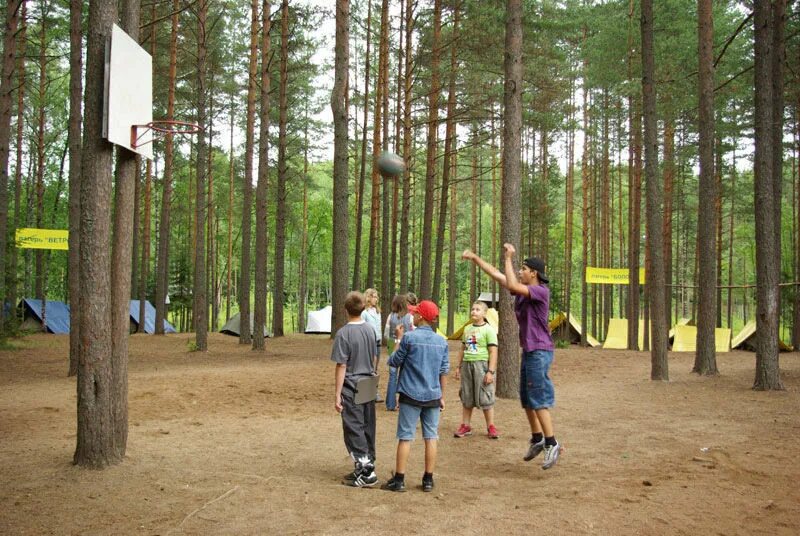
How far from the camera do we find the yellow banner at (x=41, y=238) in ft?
66.0

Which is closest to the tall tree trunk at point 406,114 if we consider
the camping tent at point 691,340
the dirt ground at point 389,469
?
the dirt ground at point 389,469

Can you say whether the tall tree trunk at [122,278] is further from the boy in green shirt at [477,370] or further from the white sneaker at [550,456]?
the white sneaker at [550,456]

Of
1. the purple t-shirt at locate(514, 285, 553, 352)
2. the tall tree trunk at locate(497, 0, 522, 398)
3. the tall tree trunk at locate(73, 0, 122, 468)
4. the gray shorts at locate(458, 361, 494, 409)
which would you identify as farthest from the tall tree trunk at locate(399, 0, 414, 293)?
the tall tree trunk at locate(73, 0, 122, 468)

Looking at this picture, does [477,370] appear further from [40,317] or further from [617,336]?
[40,317]

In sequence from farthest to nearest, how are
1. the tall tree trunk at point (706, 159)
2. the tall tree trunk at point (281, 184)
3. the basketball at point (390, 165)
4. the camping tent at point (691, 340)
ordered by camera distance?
1. the camping tent at point (691, 340)
2. the tall tree trunk at point (281, 184)
3. the tall tree trunk at point (706, 159)
4. the basketball at point (390, 165)

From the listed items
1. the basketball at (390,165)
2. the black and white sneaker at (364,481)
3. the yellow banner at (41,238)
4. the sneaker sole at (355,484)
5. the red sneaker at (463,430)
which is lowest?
the red sneaker at (463,430)

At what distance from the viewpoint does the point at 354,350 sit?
5.59 m

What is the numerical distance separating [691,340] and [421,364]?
73.3ft

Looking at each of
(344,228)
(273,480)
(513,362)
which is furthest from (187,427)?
(344,228)

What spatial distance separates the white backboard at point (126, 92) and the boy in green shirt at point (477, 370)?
409cm

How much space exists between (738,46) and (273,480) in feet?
63.7

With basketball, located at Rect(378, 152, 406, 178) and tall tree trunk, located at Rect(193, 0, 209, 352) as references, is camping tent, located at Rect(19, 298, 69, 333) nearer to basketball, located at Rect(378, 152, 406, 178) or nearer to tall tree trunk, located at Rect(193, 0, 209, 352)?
tall tree trunk, located at Rect(193, 0, 209, 352)

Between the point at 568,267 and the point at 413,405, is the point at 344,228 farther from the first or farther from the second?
the point at 568,267

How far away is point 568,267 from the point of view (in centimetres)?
2961
